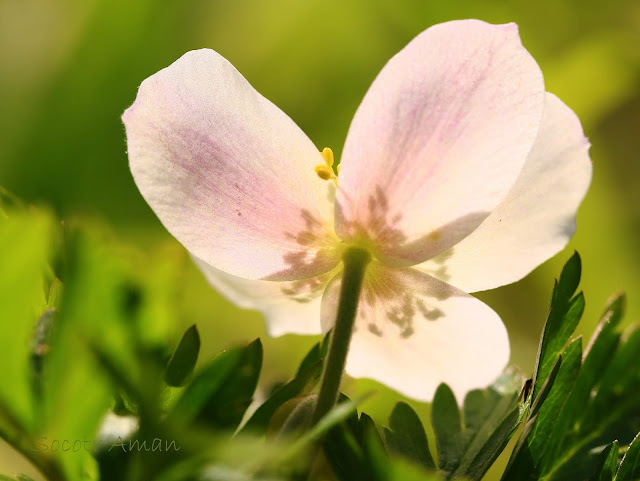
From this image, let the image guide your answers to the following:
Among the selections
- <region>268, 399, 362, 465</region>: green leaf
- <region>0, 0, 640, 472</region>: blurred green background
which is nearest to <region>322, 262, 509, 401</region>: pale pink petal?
<region>268, 399, 362, 465</region>: green leaf

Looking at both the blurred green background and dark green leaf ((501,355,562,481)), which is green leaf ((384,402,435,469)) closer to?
dark green leaf ((501,355,562,481))

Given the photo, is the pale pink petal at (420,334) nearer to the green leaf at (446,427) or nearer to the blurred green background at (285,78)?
the green leaf at (446,427)

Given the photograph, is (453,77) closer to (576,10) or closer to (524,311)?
(524,311)

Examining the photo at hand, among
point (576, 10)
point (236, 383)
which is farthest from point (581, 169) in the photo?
point (576, 10)

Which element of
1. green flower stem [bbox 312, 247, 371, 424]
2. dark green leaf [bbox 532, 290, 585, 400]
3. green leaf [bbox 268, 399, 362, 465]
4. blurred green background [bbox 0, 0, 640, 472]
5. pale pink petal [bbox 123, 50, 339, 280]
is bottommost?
green leaf [bbox 268, 399, 362, 465]

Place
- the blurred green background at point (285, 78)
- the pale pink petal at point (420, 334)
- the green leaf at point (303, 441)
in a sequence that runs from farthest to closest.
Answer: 1. the blurred green background at point (285, 78)
2. the pale pink petal at point (420, 334)
3. the green leaf at point (303, 441)

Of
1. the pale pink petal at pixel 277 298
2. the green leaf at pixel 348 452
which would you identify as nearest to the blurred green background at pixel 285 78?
the pale pink petal at pixel 277 298

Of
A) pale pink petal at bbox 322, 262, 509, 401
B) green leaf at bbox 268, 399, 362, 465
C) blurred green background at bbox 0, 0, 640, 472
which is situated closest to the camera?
green leaf at bbox 268, 399, 362, 465

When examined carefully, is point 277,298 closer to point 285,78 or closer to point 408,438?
point 408,438
